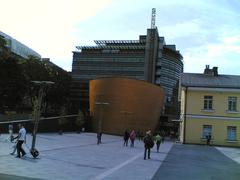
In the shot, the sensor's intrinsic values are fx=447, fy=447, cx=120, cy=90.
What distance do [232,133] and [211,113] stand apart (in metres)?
3.18

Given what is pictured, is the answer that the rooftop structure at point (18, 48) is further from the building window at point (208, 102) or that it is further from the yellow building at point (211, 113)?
the building window at point (208, 102)

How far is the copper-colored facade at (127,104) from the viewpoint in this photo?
71.7m

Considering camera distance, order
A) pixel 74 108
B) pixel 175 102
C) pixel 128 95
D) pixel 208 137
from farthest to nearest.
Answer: pixel 175 102, pixel 74 108, pixel 128 95, pixel 208 137

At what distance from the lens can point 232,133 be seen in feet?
163

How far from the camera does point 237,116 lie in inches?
1954

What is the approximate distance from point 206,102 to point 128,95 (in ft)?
74.3

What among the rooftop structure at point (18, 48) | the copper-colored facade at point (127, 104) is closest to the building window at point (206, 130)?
the copper-colored facade at point (127, 104)

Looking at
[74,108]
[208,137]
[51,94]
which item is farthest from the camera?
[74,108]

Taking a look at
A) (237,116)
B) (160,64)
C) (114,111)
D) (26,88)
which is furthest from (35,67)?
(160,64)

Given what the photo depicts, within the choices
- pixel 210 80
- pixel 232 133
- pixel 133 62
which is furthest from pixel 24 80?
pixel 133 62

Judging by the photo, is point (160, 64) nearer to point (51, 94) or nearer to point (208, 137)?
point (51, 94)

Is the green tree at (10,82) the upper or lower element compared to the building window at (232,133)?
upper

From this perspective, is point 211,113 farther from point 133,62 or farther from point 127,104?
point 133,62

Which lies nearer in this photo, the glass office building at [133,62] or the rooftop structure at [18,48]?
the rooftop structure at [18,48]
